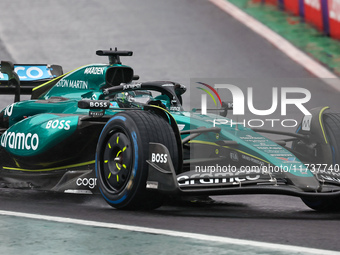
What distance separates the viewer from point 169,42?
1811cm

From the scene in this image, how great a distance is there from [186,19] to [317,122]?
1288 cm

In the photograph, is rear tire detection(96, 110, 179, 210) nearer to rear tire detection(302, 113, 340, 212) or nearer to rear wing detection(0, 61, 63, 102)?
rear tire detection(302, 113, 340, 212)

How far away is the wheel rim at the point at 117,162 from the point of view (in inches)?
234

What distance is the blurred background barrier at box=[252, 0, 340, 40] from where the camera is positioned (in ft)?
52.6

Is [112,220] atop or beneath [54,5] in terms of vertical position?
beneath

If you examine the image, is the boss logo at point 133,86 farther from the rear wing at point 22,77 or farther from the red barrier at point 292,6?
the red barrier at point 292,6

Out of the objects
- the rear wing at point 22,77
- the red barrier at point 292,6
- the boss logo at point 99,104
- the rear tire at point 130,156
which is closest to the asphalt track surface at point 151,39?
the red barrier at point 292,6

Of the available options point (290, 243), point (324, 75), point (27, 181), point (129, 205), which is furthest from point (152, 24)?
point (290, 243)

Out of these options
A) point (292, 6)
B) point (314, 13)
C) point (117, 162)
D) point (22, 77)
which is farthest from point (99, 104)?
point (292, 6)

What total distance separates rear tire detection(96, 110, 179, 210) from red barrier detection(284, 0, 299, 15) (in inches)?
485

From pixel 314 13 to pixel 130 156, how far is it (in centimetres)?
1201

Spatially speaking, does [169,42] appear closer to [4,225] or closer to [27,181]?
[27,181]

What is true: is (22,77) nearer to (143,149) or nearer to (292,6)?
(143,149)

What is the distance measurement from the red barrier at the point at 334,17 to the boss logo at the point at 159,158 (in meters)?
10.9
